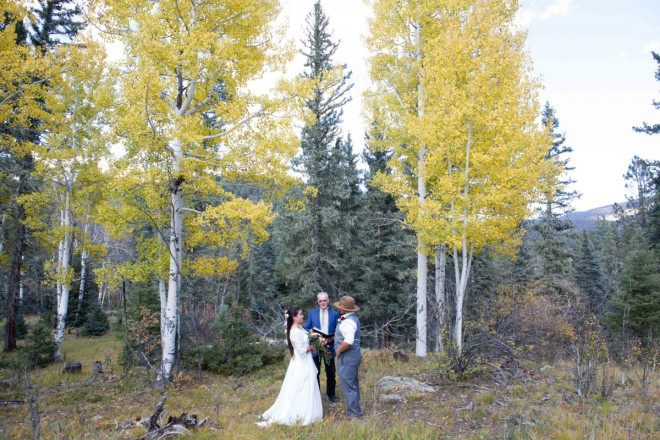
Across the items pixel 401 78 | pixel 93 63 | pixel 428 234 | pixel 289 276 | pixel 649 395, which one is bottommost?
pixel 649 395

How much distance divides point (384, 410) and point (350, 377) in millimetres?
873

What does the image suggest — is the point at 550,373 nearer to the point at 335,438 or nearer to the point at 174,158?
the point at 335,438

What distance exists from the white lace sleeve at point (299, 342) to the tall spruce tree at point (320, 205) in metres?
11.0

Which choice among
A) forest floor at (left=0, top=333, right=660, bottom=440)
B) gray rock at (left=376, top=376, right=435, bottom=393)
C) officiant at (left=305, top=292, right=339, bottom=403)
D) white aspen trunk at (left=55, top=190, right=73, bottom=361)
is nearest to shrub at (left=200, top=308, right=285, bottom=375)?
forest floor at (left=0, top=333, right=660, bottom=440)

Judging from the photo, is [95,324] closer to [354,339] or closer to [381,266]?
[381,266]

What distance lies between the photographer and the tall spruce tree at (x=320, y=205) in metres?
17.3

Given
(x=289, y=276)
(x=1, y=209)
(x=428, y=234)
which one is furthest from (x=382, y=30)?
(x=1, y=209)

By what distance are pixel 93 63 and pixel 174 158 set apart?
21.7 ft

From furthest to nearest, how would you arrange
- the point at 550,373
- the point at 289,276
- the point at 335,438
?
the point at 289,276
the point at 550,373
the point at 335,438

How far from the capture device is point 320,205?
Answer: 17.9 meters

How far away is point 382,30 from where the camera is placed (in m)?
10.5

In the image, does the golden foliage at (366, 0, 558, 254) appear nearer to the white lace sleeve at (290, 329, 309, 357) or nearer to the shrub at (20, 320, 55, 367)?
the white lace sleeve at (290, 329, 309, 357)

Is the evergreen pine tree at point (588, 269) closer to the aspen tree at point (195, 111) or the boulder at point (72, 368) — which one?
the aspen tree at point (195, 111)

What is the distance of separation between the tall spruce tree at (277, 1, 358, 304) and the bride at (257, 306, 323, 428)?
36.2 ft
